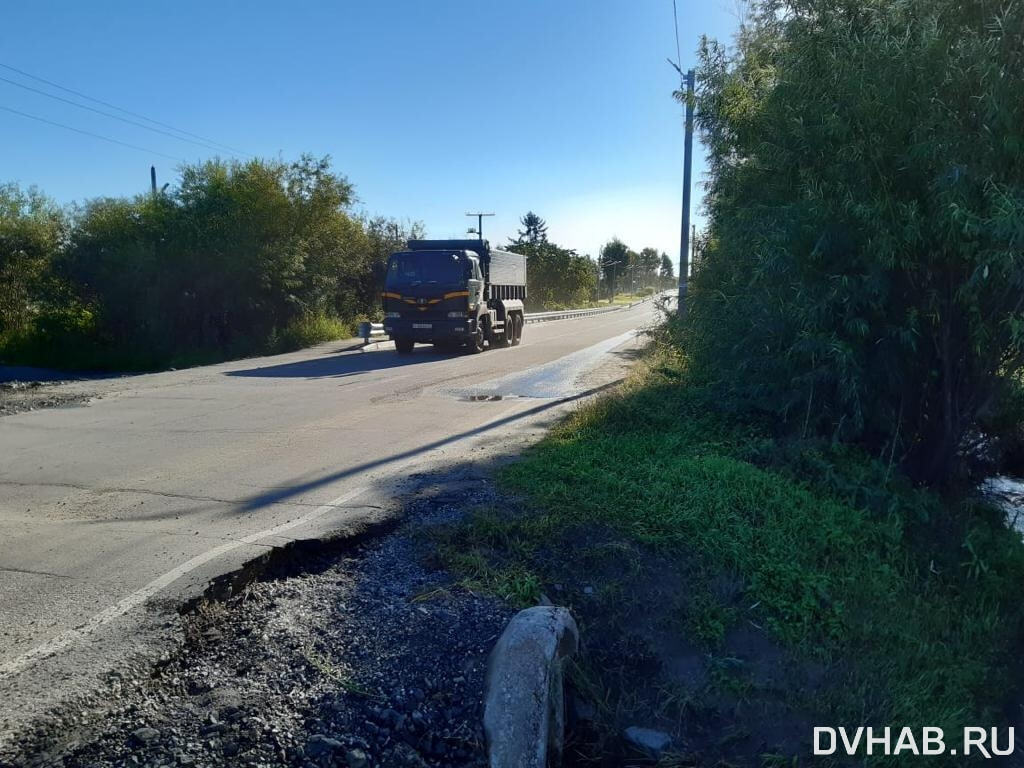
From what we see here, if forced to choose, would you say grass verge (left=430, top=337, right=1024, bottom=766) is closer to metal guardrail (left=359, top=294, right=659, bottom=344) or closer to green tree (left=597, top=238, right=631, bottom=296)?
metal guardrail (left=359, top=294, right=659, bottom=344)

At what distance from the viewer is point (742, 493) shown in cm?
630

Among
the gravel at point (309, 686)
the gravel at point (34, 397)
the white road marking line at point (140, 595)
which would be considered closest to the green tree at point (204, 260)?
the gravel at point (34, 397)

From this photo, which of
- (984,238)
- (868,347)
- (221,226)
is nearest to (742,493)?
(868,347)

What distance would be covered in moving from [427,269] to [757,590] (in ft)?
58.0

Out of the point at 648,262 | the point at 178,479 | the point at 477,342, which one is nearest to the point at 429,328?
the point at 477,342

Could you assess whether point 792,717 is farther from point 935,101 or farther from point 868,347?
point 935,101

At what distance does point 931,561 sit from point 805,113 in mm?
3954

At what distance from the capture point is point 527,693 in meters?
3.71

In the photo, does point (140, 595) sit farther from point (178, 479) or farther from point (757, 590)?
point (757, 590)

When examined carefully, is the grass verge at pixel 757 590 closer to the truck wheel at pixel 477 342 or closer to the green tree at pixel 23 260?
the truck wheel at pixel 477 342

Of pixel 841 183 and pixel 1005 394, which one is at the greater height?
pixel 841 183

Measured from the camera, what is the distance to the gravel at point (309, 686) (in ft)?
10.6

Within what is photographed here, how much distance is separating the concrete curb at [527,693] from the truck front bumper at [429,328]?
17.6 meters

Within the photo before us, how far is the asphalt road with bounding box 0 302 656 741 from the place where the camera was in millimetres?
4168
